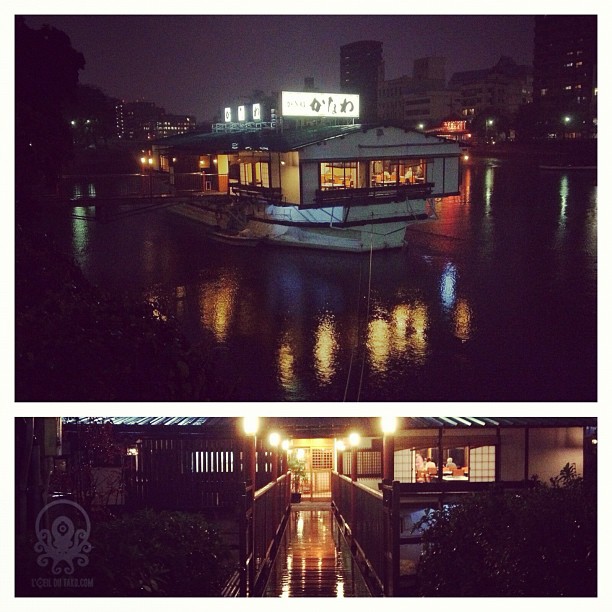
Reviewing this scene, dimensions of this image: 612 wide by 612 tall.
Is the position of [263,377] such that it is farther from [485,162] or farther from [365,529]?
[485,162]

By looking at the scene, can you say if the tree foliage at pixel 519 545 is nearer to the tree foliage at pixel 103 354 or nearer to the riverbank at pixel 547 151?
the tree foliage at pixel 103 354

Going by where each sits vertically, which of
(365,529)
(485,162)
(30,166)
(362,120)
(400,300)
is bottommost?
(365,529)

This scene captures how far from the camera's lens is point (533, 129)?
516 inches

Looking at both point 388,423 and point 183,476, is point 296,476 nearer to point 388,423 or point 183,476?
point 183,476

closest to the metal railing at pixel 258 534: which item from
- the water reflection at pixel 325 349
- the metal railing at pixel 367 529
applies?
the metal railing at pixel 367 529

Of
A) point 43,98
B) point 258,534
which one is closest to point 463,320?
point 258,534

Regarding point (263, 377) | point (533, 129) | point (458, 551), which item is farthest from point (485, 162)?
point (458, 551)

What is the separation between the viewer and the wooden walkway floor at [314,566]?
3.89 m

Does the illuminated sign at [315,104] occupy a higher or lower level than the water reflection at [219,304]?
higher

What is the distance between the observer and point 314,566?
14.8 feet

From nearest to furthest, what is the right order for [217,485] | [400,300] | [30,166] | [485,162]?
1. [217,485]
2. [30,166]
3. [400,300]
4. [485,162]

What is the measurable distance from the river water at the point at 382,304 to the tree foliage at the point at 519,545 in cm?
316
